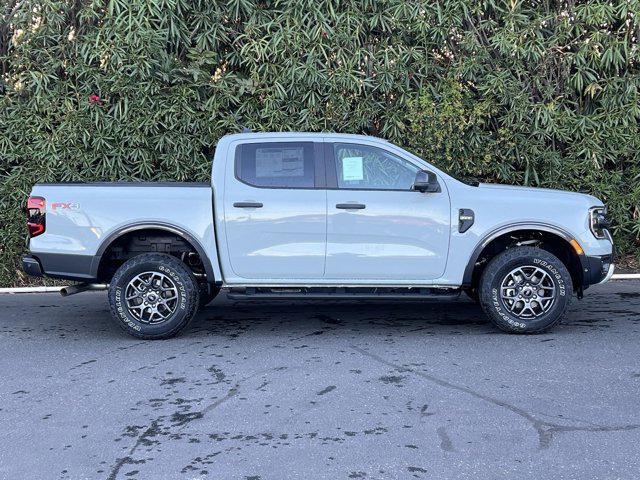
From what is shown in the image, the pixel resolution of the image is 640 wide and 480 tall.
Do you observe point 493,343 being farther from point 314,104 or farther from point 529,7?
point 529,7

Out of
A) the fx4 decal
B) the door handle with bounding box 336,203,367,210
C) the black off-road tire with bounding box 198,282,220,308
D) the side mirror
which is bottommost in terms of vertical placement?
the black off-road tire with bounding box 198,282,220,308

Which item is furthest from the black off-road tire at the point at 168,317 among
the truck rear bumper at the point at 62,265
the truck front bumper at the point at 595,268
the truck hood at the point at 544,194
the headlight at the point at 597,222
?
the headlight at the point at 597,222

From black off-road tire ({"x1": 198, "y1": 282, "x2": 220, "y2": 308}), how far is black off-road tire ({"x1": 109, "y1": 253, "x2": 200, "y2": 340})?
0.62 meters

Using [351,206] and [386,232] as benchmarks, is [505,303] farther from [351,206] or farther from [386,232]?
[351,206]

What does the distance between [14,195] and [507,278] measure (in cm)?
651

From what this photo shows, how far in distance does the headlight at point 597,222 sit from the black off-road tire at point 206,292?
351cm

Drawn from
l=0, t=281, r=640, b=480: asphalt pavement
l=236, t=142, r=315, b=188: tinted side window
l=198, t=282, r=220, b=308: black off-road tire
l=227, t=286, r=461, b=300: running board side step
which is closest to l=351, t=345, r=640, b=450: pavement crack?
l=0, t=281, r=640, b=480: asphalt pavement

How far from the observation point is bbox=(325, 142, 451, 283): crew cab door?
7027 millimetres

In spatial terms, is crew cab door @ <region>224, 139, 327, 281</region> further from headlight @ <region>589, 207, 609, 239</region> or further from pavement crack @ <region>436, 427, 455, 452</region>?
pavement crack @ <region>436, 427, 455, 452</region>

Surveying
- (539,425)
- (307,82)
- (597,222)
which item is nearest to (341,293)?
(597,222)

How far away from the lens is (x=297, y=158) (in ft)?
23.7

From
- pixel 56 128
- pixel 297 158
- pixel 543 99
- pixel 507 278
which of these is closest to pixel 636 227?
pixel 543 99

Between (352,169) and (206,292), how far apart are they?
1994 mm

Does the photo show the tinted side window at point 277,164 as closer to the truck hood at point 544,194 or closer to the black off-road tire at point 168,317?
the black off-road tire at point 168,317
